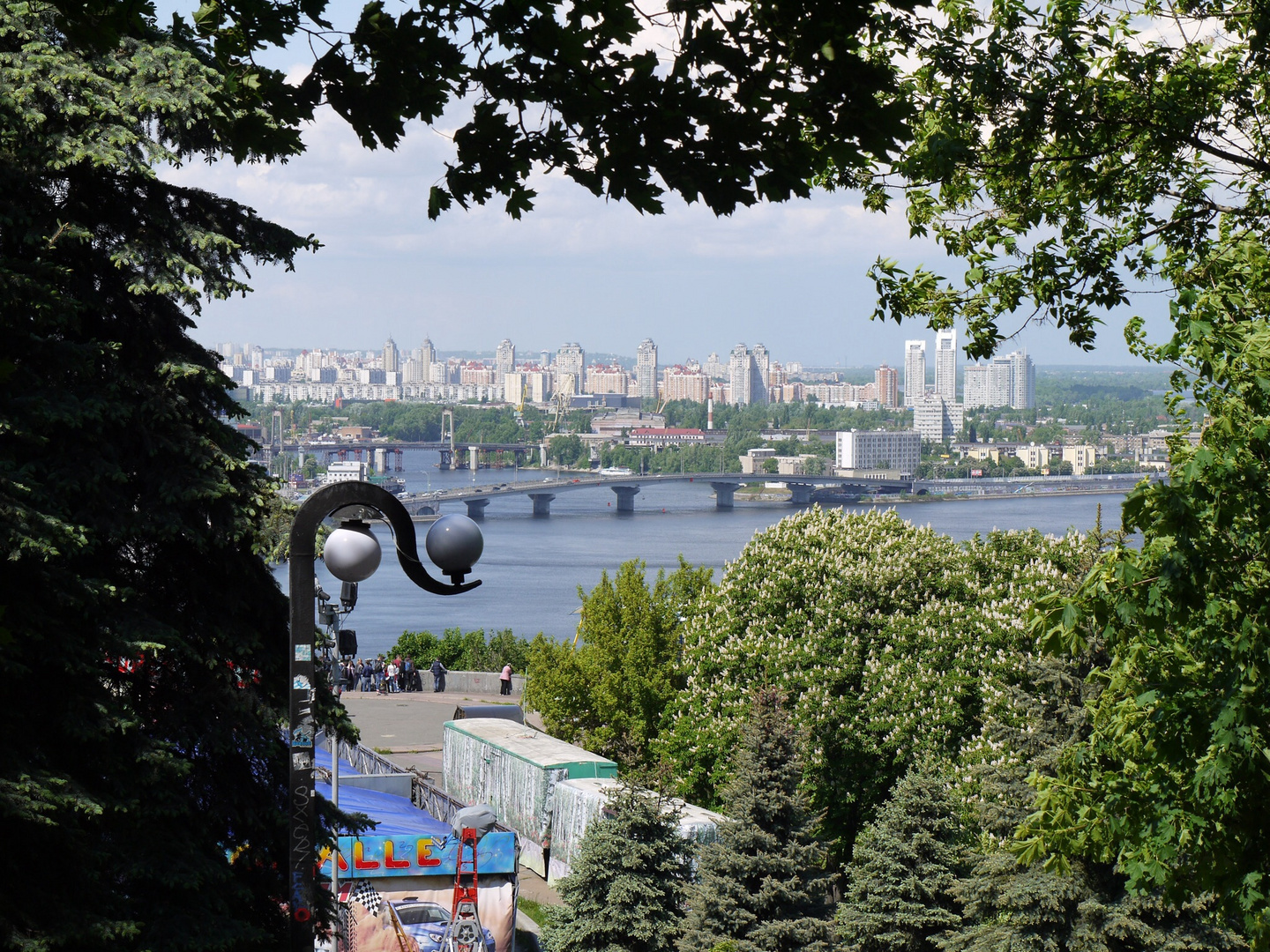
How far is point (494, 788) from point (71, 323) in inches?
474

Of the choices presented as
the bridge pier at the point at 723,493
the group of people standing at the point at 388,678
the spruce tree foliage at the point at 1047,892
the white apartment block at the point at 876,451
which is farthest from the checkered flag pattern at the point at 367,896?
the white apartment block at the point at 876,451

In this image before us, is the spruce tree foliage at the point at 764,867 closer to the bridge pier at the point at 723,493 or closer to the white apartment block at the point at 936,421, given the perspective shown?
the bridge pier at the point at 723,493

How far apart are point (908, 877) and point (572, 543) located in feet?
197

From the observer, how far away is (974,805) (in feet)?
43.6

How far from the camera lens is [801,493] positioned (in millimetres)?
96188

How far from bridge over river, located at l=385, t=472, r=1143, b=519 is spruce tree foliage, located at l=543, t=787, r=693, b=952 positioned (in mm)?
56298

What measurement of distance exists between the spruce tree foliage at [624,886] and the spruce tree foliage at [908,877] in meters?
1.88

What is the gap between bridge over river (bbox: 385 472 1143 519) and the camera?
262 ft

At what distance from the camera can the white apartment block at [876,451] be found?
457 ft

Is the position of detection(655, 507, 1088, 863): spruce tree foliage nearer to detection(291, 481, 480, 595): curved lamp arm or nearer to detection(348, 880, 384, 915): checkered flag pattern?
detection(348, 880, 384, 915): checkered flag pattern

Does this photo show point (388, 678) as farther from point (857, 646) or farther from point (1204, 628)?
point (1204, 628)

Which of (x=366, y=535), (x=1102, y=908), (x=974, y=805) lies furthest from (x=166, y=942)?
(x=974, y=805)

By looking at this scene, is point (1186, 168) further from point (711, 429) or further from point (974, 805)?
point (711, 429)

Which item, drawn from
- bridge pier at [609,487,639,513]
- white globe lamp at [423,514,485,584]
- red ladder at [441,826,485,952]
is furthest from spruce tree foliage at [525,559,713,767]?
bridge pier at [609,487,639,513]
